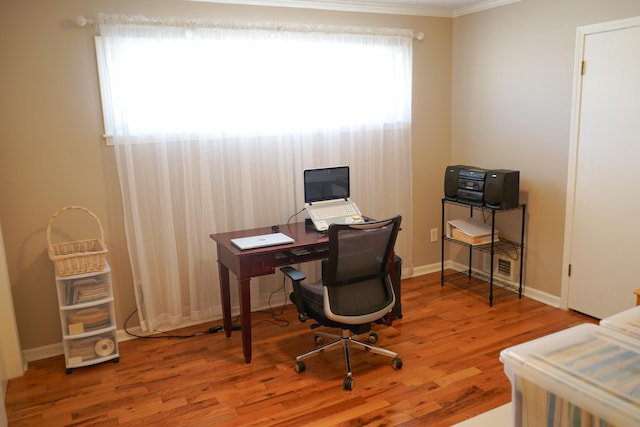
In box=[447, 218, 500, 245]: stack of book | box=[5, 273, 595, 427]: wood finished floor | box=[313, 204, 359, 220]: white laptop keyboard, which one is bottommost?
box=[5, 273, 595, 427]: wood finished floor

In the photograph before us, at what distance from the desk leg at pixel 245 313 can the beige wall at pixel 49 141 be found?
99 centimetres

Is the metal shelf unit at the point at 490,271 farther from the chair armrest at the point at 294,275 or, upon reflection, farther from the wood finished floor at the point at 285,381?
the chair armrest at the point at 294,275

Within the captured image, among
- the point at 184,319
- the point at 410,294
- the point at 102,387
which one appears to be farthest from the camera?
the point at 410,294

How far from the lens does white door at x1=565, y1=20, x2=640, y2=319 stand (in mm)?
3236

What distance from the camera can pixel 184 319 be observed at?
149 inches

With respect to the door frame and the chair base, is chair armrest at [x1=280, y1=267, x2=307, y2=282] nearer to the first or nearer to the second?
the chair base

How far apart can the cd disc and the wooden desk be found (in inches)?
29.8

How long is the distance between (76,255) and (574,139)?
3422 millimetres

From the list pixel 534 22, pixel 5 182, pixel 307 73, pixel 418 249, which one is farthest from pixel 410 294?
pixel 5 182

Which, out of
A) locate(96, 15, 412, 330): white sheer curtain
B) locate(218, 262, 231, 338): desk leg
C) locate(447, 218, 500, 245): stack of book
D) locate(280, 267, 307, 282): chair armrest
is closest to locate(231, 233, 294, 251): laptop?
locate(280, 267, 307, 282): chair armrest

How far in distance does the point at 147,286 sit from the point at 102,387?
2.53ft

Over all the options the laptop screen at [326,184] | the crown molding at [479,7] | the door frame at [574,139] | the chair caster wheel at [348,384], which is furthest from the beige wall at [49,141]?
the door frame at [574,139]

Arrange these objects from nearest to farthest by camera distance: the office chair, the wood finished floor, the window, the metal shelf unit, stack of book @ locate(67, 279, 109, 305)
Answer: the wood finished floor
the office chair
stack of book @ locate(67, 279, 109, 305)
the window
the metal shelf unit

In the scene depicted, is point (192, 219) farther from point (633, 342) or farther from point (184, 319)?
point (633, 342)
